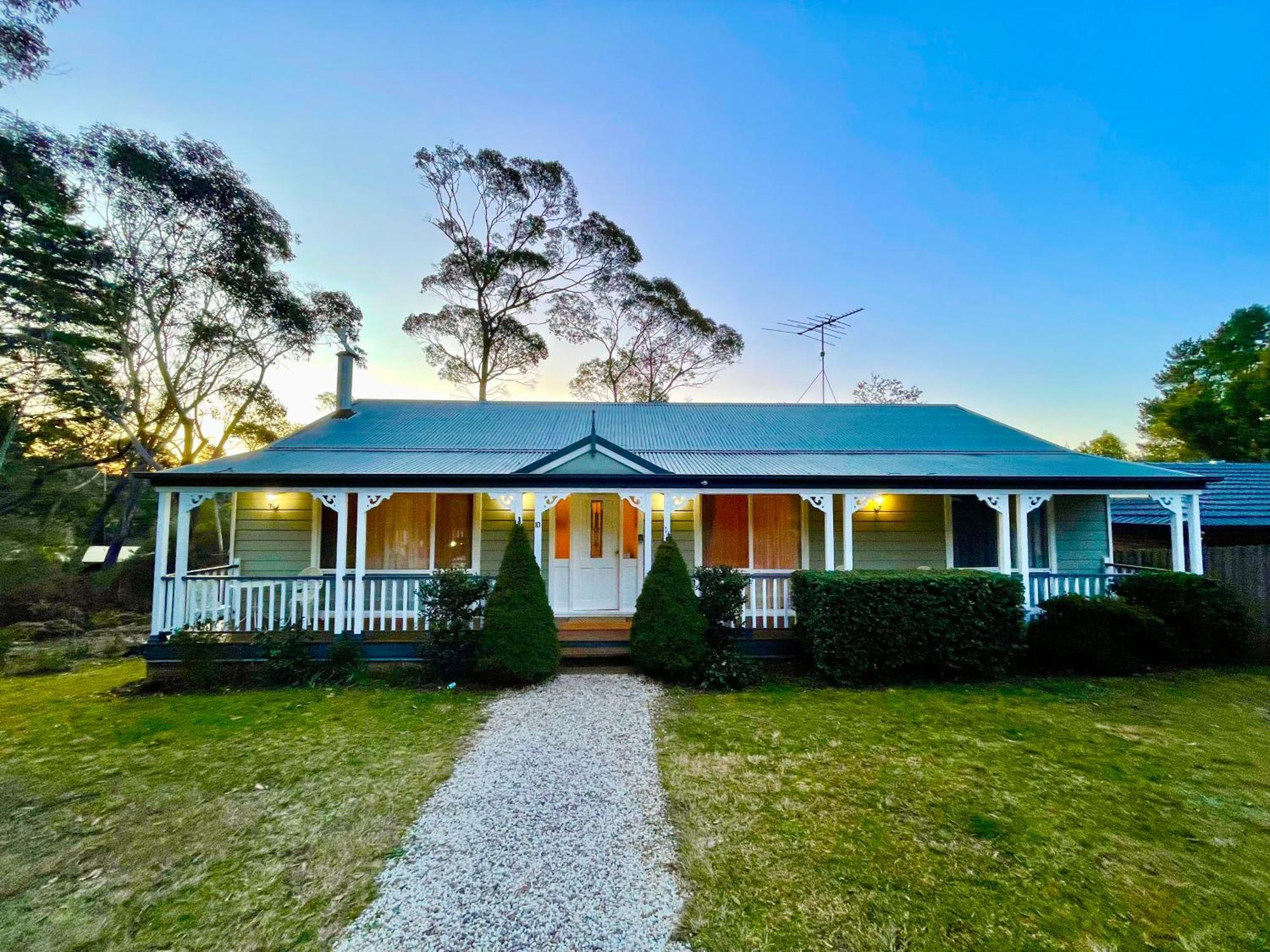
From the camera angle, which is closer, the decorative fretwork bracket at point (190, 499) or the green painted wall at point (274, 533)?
the decorative fretwork bracket at point (190, 499)

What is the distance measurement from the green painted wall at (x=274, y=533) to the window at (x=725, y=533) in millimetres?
6818

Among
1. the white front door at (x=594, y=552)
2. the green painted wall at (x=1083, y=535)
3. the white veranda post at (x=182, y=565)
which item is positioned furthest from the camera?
the green painted wall at (x=1083, y=535)

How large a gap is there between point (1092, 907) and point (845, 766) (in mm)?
1746

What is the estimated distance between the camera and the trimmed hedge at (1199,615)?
6.82 metres

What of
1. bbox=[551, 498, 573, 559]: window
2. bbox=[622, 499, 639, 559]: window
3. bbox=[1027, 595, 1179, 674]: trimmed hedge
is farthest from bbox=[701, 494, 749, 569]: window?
bbox=[1027, 595, 1179, 674]: trimmed hedge

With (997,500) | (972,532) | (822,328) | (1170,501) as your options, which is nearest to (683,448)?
(997,500)

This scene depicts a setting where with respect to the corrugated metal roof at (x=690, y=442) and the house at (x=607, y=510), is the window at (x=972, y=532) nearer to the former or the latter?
the house at (x=607, y=510)

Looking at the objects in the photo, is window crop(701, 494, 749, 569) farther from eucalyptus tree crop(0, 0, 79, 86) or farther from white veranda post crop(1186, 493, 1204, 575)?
eucalyptus tree crop(0, 0, 79, 86)

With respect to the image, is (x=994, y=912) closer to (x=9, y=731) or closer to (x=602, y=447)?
(x=602, y=447)

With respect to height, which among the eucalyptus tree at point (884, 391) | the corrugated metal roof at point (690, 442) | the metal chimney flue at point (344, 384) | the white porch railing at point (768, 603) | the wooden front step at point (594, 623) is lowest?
the wooden front step at point (594, 623)

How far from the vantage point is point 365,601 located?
8094 mm

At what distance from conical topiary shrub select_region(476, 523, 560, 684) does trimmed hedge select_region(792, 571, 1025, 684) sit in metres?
3.44

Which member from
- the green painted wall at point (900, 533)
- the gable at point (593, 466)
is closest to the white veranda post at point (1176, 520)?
the green painted wall at point (900, 533)

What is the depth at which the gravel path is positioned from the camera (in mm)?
2453
